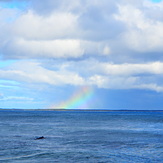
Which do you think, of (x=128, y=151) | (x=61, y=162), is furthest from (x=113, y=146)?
(x=61, y=162)

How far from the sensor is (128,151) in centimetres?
4959

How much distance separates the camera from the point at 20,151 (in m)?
48.3

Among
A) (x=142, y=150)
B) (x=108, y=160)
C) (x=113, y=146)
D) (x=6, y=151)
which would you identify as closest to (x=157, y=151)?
(x=142, y=150)

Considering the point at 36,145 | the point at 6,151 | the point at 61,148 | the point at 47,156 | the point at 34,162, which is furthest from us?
the point at 36,145

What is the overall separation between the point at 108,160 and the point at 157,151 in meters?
11.5

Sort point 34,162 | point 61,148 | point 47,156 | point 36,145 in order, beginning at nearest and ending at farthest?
point 34,162, point 47,156, point 61,148, point 36,145

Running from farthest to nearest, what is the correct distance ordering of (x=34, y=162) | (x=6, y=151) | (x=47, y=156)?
(x=6, y=151) < (x=47, y=156) < (x=34, y=162)

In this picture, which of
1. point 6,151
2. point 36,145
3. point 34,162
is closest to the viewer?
Answer: point 34,162

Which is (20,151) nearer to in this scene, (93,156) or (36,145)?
(36,145)

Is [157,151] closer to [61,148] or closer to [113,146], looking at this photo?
[113,146]

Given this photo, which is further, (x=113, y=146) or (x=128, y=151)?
(x=113, y=146)

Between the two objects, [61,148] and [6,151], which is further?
[61,148]

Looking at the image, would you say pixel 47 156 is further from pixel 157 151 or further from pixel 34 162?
pixel 157 151

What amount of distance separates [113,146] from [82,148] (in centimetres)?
600
